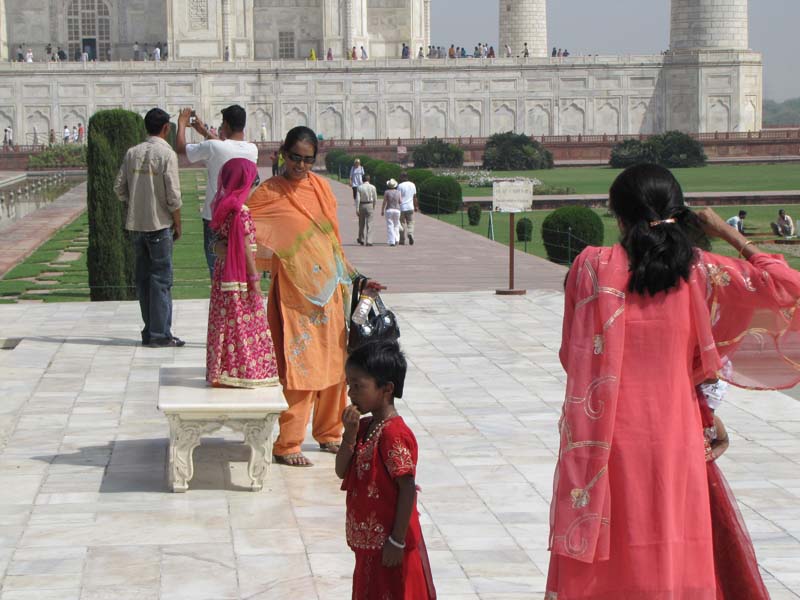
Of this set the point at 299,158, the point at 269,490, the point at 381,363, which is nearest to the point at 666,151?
the point at 299,158

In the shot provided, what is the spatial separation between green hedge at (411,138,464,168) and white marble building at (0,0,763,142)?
7302 mm

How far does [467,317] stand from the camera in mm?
10445

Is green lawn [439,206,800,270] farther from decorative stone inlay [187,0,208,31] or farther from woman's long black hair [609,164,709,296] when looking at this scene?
decorative stone inlay [187,0,208,31]

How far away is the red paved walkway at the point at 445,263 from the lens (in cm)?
1334

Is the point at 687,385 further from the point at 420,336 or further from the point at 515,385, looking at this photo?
the point at 420,336

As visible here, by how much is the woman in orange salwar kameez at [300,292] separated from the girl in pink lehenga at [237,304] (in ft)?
0.29

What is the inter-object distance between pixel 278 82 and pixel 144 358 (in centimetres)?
3974

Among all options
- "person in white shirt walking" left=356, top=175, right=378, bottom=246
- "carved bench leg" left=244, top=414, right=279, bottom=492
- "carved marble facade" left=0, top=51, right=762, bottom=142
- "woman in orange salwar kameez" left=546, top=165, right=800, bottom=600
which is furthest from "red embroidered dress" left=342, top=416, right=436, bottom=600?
"carved marble facade" left=0, top=51, right=762, bottom=142

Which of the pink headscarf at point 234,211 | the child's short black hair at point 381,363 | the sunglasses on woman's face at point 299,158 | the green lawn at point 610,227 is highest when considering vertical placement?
the sunglasses on woman's face at point 299,158

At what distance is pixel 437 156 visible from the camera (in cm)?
4056

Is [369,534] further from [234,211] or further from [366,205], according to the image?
[366,205]

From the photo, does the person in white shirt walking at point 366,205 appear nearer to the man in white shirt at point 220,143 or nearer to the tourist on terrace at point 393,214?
the tourist on terrace at point 393,214

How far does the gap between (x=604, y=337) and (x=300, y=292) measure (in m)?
2.84

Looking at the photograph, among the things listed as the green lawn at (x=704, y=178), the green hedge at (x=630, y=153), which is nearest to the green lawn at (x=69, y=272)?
the green lawn at (x=704, y=178)
